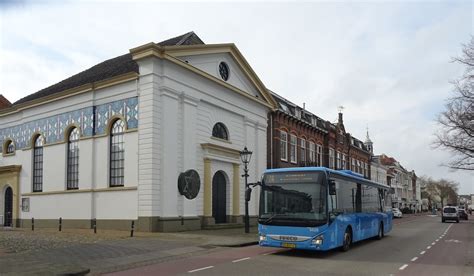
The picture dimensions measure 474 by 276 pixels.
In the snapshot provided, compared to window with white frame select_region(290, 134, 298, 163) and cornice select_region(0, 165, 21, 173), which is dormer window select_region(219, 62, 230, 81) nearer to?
window with white frame select_region(290, 134, 298, 163)

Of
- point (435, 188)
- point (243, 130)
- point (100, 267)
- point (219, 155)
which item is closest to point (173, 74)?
point (219, 155)

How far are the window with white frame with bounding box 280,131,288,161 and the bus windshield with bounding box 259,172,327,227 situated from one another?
894 inches

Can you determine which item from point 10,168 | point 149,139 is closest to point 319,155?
point 149,139

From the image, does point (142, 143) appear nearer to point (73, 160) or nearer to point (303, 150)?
point (73, 160)

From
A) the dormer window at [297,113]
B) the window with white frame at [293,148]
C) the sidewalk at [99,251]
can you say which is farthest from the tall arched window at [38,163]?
the dormer window at [297,113]

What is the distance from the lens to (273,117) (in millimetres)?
36719

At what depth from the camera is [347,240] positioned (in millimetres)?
16625

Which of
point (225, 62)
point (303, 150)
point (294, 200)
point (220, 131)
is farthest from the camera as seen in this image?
point (303, 150)

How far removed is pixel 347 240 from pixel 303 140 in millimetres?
26580

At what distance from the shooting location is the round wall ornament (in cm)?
2492

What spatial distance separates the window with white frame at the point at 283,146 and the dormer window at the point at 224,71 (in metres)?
9.57

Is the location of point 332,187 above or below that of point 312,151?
below

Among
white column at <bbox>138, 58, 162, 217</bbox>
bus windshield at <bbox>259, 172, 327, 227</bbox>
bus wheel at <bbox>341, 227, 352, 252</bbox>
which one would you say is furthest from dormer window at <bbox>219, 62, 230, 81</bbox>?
bus wheel at <bbox>341, 227, 352, 252</bbox>

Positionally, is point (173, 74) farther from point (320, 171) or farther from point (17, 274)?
point (17, 274)
